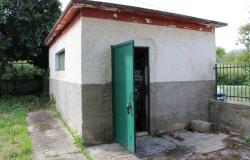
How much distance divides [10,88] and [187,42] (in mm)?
12185

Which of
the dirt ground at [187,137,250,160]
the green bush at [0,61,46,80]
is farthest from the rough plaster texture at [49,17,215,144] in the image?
the green bush at [0,61,46,80]

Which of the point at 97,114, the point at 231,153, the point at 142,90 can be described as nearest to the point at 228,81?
the point at 142,90

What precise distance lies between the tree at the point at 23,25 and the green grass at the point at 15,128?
113 inches

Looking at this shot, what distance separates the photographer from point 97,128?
6234 millimetres

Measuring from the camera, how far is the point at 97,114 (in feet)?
20.5

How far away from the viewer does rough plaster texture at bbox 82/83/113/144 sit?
6.12m

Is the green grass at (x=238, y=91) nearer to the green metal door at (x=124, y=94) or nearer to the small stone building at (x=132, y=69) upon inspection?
the small stone building at (x=132, y=69)

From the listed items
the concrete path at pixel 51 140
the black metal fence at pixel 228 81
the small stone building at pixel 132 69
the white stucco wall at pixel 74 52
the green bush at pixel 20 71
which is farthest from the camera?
the green bush at pixel 20 71

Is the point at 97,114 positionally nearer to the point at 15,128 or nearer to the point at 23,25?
the point at 15,128

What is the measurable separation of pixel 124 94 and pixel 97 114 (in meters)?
1.00

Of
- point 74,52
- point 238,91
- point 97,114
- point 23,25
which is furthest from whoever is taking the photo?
point 23,25

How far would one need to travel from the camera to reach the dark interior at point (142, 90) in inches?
278

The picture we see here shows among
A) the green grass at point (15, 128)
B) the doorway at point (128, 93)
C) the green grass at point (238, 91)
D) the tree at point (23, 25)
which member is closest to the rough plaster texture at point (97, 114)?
the doorway at point (128, 93)

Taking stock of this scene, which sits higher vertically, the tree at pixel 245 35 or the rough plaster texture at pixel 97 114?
the tree at pixel 245 35
